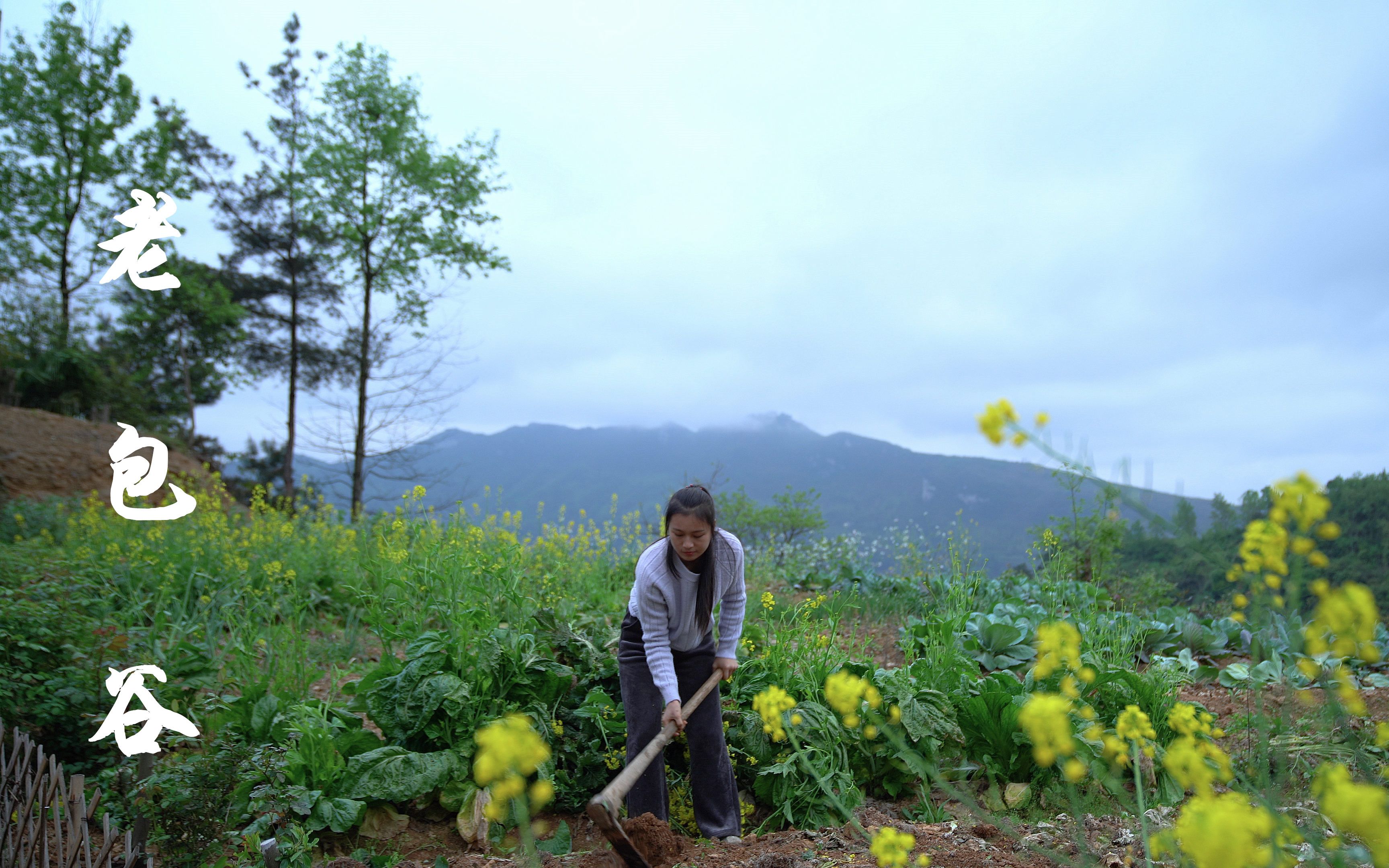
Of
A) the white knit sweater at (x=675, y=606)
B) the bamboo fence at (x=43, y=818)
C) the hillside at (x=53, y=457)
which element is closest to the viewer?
the bamboo fence at (x=43, y=818)

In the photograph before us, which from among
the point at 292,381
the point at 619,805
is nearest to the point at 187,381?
the point at 292,381

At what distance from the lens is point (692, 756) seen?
323cm

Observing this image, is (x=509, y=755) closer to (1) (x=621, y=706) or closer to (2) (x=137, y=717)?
(1) (x=621, y=706)

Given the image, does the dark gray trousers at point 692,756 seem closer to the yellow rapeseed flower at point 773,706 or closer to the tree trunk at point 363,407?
the yellow rapeseed flower at point 773,706

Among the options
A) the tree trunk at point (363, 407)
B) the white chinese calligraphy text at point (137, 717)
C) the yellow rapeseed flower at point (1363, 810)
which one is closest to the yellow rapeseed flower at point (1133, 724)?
the yellow rapeseed flower at point (1363, 810)

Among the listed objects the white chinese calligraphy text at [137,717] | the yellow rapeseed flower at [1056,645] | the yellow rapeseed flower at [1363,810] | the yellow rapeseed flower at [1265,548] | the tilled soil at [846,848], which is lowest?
the tilled soil at [846,848]

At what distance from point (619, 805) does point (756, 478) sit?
46528 millimetres

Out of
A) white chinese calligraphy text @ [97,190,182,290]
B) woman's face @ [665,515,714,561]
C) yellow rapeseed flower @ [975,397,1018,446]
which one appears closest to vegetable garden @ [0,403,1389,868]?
yellow rapeseed flower @ [975,397,1018,446]

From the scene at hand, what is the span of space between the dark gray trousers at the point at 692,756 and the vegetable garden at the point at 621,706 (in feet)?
0.65

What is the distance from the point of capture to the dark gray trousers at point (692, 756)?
10.3 feet

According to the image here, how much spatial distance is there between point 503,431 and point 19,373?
151 feet

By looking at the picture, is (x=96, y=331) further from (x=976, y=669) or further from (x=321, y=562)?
(x=976, y=669)

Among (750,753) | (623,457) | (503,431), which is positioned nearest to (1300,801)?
(750,753)

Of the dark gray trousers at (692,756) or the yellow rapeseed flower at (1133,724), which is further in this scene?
the dark gray trousers at (692,756)
